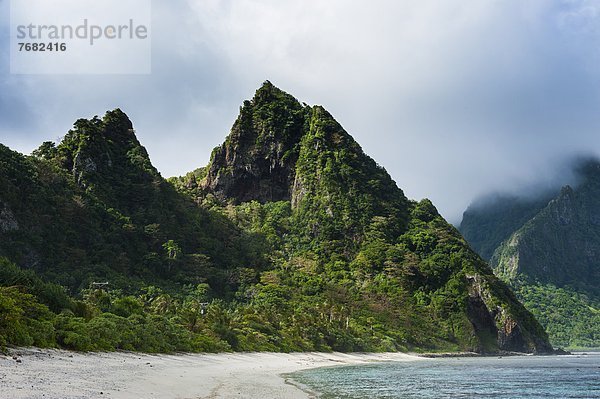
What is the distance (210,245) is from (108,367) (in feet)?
418

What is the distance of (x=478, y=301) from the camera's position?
139m

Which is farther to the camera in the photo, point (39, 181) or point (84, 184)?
point (84, 184)

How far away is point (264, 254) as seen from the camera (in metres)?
156

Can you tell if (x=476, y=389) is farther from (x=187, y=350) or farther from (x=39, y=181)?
(x=39, y=181)

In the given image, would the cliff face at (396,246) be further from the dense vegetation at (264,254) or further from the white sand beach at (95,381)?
the white sand beach at (95,381)

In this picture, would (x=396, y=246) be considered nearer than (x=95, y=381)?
No

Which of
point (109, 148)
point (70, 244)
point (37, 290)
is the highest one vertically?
point (109, 148)

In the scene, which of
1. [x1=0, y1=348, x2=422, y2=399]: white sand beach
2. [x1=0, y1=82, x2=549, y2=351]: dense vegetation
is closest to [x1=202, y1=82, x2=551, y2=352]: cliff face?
[x1=0, y1=82, x2=549, y2=351]: dense vegetation

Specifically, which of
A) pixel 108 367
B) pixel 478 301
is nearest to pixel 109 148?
pixel 478 301

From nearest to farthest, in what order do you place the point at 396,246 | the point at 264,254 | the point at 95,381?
the point at 95,381 → the point at 264,254 → the point at 396,246

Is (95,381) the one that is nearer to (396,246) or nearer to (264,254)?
(264,254)

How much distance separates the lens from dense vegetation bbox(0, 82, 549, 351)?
Answer: 102562mm

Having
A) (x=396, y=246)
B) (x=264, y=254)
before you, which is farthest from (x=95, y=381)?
(x=396, y=246)

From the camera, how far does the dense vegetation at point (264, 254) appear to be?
336 ft
